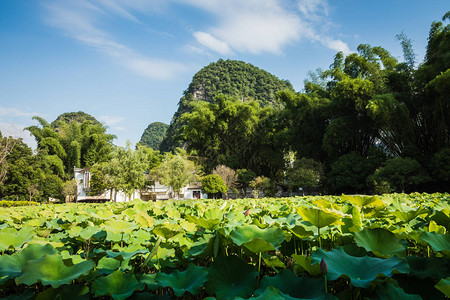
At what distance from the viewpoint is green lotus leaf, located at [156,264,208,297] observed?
604 millimetres

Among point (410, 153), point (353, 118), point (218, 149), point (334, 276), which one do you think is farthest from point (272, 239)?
point (218, 149)

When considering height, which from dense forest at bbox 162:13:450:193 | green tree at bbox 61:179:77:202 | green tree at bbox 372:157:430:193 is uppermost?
dense forest at bbox 162:13:450:193

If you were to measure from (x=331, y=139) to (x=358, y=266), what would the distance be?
1808 cm

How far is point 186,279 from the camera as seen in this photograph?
0.66 metres

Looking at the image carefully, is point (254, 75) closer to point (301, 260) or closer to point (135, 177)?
point (135, 177)

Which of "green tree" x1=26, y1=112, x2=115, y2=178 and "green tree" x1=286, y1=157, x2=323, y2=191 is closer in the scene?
"green tree" x1=286, y1=157, x2=323, y2=191

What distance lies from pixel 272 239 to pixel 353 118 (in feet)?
61.3

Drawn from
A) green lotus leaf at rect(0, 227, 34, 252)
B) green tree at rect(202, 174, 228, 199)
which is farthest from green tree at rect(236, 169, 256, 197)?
green lotus leaf at rect(0, 227, 34, 252)

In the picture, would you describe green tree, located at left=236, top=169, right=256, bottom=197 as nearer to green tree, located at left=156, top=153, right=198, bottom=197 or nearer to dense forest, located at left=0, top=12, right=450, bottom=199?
dense forest, located at left=0, top=12, right=450, bottom=199

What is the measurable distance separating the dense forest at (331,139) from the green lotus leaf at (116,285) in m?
14.8

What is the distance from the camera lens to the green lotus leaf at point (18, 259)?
66 cm

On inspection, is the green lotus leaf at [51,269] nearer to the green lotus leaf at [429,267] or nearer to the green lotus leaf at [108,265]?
the green lotus leaf at [108,265]

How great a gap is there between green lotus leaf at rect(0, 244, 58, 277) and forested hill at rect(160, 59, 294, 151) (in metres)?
42.9

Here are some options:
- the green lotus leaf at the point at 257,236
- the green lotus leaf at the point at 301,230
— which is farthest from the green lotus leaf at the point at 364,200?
the green lotus leaf at the point at 257,236
